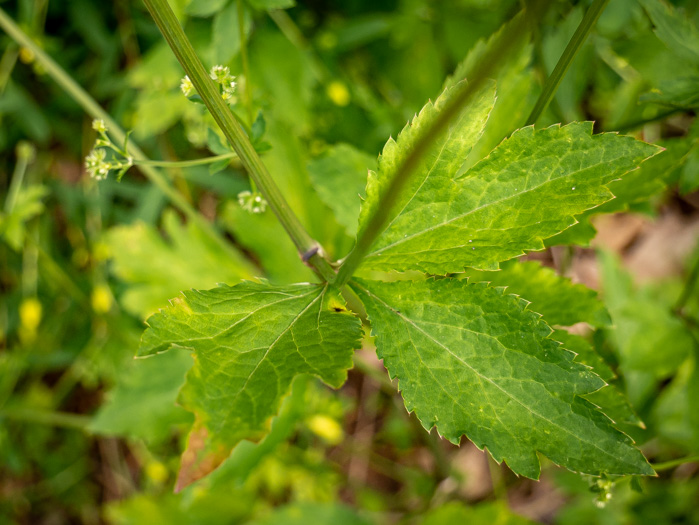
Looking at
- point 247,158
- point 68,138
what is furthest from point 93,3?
point 247,158

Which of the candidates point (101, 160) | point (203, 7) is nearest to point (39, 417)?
point (101, 160)

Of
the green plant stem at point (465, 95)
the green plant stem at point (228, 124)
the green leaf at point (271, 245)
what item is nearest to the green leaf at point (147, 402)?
the green leaf at point (271, 245)

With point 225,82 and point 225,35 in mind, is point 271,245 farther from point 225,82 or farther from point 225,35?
point 225,82

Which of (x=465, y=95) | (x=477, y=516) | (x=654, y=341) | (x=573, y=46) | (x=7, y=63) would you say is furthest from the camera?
(x=7, y=63)

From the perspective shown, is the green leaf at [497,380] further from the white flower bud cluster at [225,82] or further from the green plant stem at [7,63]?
the green plant stem at [7,63]

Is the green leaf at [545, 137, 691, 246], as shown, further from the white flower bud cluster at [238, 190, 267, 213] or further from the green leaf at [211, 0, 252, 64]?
the green leaf at [211, 0, 252, 64]

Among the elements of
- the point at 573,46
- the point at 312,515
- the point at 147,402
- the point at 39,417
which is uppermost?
the point at 573,46

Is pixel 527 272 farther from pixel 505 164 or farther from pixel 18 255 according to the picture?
pixel 18 255
